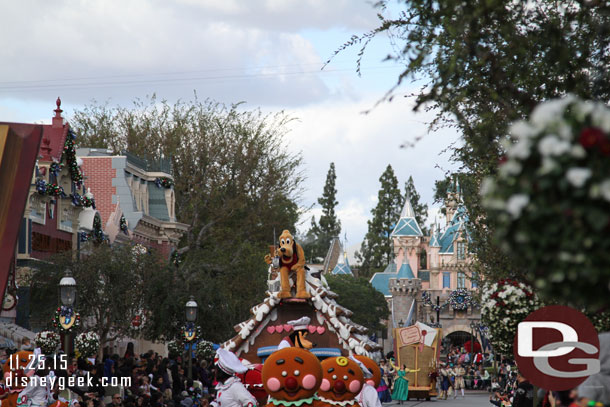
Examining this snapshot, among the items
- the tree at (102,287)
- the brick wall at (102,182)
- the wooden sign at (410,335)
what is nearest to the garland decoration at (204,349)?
the tree at (102,287)

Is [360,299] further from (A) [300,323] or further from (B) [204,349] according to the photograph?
(A) [300,323]

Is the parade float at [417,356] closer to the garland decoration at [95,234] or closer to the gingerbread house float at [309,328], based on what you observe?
the garland decoration at [95,234]

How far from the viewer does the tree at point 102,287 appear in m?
29.3

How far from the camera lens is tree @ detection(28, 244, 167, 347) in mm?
29281

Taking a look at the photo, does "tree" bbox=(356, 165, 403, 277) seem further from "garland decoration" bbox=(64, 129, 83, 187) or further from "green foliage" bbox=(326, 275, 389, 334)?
"garland decoration" bbox=(64, 129, 83, 187)

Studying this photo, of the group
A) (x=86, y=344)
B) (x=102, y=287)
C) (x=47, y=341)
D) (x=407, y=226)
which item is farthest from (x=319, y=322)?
(x=407, y=226)

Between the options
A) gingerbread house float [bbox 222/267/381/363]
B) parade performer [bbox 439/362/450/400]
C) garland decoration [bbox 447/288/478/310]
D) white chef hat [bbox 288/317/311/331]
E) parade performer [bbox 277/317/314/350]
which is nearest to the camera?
parade performer [bbox 277/317/314/350]

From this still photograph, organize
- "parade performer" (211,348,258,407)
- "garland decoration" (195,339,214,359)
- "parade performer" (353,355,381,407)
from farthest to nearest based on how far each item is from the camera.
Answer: "garland decoration" (195,339,214,359) → "parade performer" (353,355,381,407) → "parade performer" (211,348,258,407)

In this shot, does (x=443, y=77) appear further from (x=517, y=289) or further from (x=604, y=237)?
(x=517, y=289)

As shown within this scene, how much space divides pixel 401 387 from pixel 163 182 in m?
16.3

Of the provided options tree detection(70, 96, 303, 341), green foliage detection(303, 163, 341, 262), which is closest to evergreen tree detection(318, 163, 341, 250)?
green foliage detection(303, 163, 341, 262)

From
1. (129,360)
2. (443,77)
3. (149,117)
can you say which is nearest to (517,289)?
(443,77)

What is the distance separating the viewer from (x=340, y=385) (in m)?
15.8

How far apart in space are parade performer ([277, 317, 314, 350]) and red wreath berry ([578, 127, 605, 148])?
46.2ft
